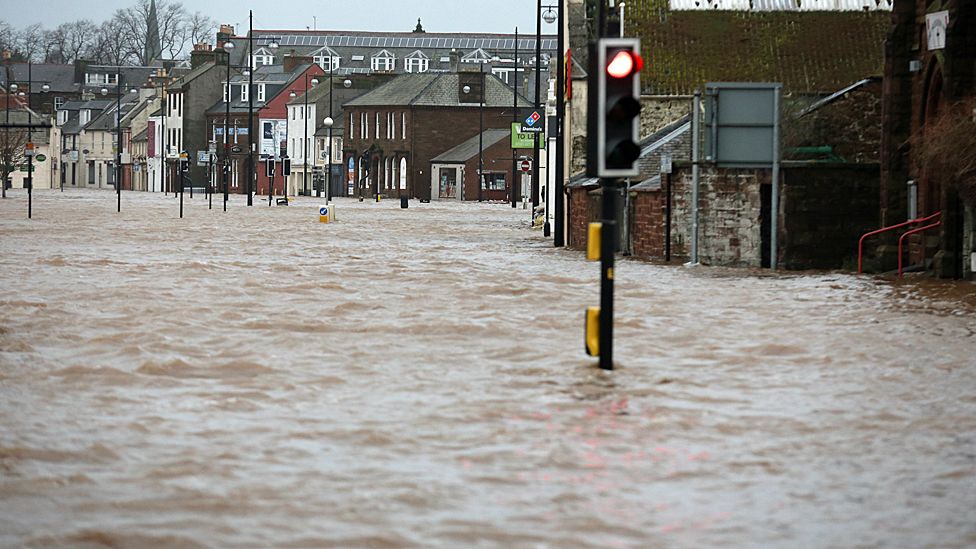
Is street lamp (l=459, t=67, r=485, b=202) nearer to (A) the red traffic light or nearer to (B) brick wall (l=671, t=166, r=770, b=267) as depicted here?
(B) brick wall (l=671, t=166, r=770, b=267)

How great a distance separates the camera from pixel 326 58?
155875 mm

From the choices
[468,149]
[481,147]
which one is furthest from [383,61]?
[481,147]

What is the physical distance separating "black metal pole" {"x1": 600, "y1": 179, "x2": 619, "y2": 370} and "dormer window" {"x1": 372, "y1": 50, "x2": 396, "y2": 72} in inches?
5672

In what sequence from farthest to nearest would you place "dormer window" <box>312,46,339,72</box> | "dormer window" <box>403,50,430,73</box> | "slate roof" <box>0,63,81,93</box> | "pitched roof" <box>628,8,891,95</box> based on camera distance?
"slate roof" <box>0,63,81,93</box> → "dormer window" <box>403,50,430,73</box> → "dormer window" <box>312,46,339,72</box> → "pitched roof" <box>628,8,891,95</box>

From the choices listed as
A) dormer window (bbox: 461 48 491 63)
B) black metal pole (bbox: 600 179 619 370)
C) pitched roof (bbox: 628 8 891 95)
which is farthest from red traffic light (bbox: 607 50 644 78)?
dormer window (bbox: 461 48 491 63)

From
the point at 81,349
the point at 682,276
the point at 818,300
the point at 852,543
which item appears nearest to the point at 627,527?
the point at 852,543

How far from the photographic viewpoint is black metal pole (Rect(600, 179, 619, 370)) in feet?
46.0

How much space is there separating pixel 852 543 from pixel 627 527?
1.06 metres

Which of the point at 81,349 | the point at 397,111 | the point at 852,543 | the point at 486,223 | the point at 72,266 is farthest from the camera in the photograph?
the point at 397,111

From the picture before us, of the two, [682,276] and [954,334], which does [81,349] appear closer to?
[954,334]

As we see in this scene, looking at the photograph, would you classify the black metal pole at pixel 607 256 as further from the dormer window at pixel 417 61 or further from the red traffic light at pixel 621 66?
the dormer window at pixel 417 61

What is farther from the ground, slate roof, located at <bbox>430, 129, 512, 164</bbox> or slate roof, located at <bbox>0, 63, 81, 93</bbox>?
slate roof, located at <bbox>0, 63, 81, 93</bbox>

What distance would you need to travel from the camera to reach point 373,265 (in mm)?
31578

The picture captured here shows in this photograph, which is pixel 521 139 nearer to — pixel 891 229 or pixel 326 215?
pixel 326 215
